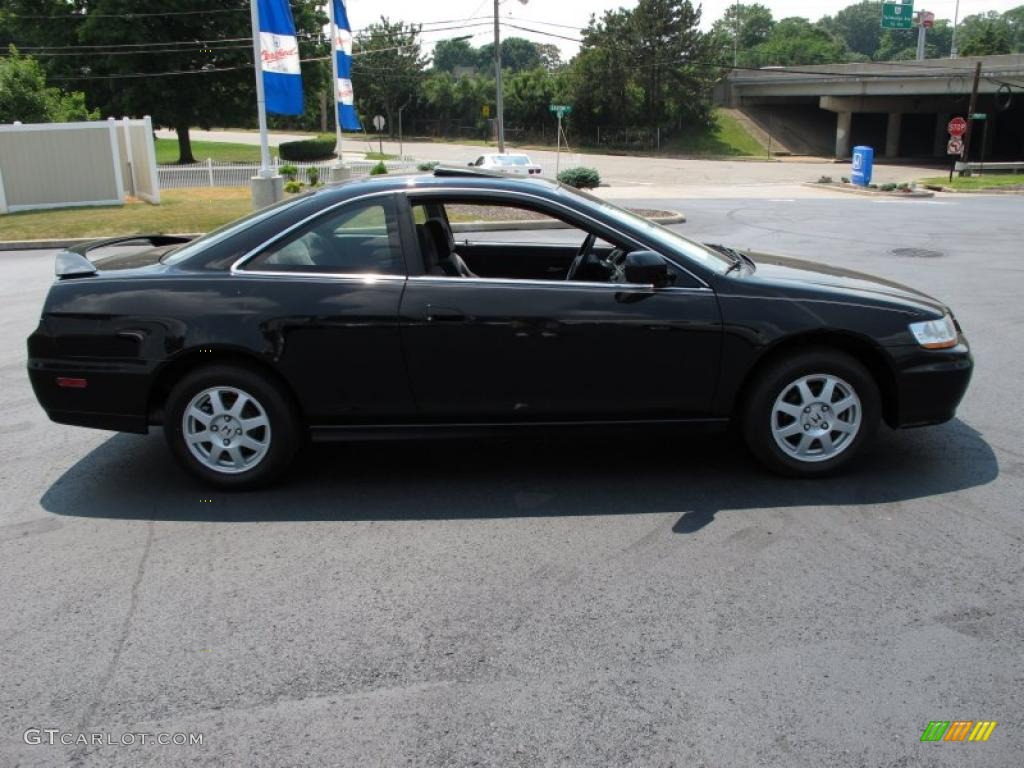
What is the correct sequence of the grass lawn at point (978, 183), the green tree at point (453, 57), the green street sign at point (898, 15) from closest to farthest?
the grass lawn at point (978, 183) → the green street sign at point (898, 15) → the green tree at point (453, 57)

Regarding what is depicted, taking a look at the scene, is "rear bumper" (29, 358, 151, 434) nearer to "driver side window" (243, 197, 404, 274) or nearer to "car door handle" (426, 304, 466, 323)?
"driver side window" (243, 197, 404, 274)

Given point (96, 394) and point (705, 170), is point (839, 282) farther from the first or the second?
point (705, 170)

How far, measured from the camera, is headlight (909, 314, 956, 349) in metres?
4.86

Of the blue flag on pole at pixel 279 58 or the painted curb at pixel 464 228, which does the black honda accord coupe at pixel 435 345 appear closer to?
the painted curb at pixel 464 228

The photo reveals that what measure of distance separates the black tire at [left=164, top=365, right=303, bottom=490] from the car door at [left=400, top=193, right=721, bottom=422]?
71 centimetres

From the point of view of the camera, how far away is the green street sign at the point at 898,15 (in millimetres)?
59219

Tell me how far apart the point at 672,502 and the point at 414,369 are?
1.51m

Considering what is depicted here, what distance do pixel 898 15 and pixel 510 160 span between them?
39.4 metres

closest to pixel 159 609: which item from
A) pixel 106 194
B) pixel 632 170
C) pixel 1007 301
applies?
pixel 1007 301

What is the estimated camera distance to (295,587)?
3891 millimetres

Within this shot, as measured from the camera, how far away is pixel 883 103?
68.9 m

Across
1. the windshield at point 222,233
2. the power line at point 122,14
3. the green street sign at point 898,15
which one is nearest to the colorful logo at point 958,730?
the windshield at point 222,233

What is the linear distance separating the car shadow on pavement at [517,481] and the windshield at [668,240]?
101cm

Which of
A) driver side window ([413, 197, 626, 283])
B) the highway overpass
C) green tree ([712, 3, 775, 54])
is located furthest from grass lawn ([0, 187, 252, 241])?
green tree ([712, 3, 775, 54])
